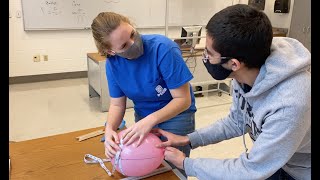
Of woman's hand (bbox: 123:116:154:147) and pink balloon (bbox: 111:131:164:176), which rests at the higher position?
woman's hand (bbox: 123:116:154:147)

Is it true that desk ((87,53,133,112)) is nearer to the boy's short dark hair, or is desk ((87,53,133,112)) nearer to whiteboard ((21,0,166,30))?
whiteboard ((21,0,166,30))

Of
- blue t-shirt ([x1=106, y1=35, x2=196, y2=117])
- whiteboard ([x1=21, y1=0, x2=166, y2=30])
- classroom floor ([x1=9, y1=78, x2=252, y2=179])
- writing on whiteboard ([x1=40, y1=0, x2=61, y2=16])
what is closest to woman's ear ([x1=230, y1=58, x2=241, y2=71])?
blue t-shirt ([x1=106, y1=35, x2=196, y2=117])

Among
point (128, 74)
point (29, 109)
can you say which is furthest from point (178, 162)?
point (29, 109)

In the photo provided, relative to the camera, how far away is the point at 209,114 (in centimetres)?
373

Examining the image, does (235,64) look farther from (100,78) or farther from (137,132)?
(100,78)

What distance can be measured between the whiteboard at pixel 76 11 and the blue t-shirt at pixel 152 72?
11.2 feet

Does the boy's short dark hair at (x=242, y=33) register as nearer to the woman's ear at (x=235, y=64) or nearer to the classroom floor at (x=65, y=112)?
the woman's ear at (x=235, y=64)

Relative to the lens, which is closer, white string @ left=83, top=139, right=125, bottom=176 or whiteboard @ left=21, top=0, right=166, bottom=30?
white string @ left=83, top=139, right=125, bottom=176

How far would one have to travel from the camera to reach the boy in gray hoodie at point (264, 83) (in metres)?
0.88

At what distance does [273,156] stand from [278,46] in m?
0.37

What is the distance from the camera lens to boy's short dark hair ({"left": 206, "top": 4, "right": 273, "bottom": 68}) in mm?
903

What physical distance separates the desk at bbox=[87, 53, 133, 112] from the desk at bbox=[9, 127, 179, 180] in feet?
7.05

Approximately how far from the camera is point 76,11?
488 cm

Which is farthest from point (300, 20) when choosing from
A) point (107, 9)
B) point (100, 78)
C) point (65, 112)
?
point (65, 112)
